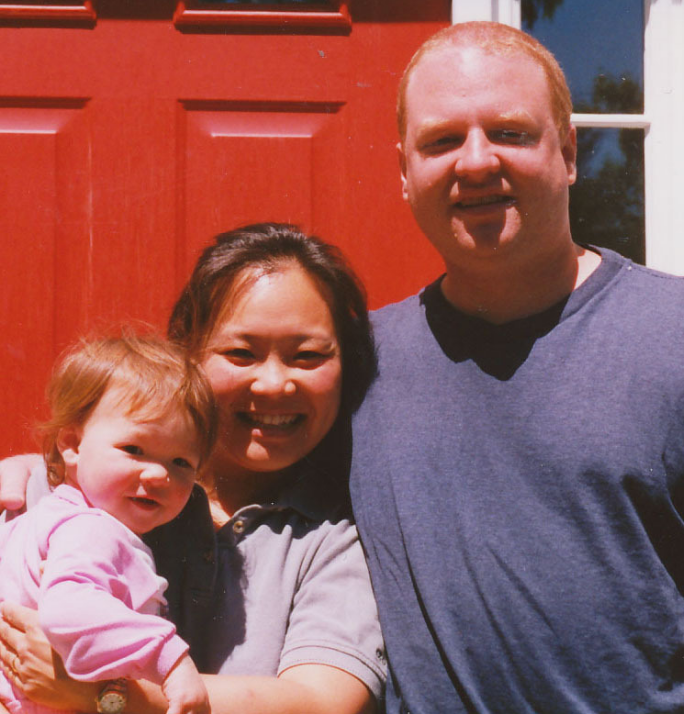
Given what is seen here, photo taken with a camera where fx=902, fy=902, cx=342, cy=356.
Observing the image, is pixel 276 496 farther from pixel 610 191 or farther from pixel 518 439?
pixel 610 191

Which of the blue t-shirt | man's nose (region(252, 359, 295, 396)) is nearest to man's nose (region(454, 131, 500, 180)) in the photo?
the blue t-shirt

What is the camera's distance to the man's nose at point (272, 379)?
2.04 m

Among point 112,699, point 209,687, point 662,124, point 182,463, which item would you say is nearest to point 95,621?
point 112,699

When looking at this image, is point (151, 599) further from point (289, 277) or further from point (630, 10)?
point (630, 10)

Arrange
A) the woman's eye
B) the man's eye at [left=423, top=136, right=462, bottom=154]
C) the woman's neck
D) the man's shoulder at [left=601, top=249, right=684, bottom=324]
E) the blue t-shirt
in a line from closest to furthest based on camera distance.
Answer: the blue t-shirt, the man's shoulder at [left=601, top=249, right=684, bottom=324], the man's eye at [left=423, top=136, right=462, bottom=154], the woman's eye, the woman's neck

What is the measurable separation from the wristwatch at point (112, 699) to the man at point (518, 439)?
569 millimetres

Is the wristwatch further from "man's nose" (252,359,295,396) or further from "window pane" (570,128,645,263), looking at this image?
"window pane" (570,128,645,263)

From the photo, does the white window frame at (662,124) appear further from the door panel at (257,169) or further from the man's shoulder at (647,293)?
the man's shoulder at (647,293)

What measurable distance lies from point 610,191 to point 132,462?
187 cm

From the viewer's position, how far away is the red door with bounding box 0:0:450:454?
2689 millimetres

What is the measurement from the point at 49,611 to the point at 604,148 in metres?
2.20

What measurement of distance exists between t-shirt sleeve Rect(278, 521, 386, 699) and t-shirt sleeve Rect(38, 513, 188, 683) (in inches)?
13.2

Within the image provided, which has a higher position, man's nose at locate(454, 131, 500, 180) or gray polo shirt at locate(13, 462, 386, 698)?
man's nose at locate(454, 131, 500, 180)

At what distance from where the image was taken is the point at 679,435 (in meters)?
1.77
